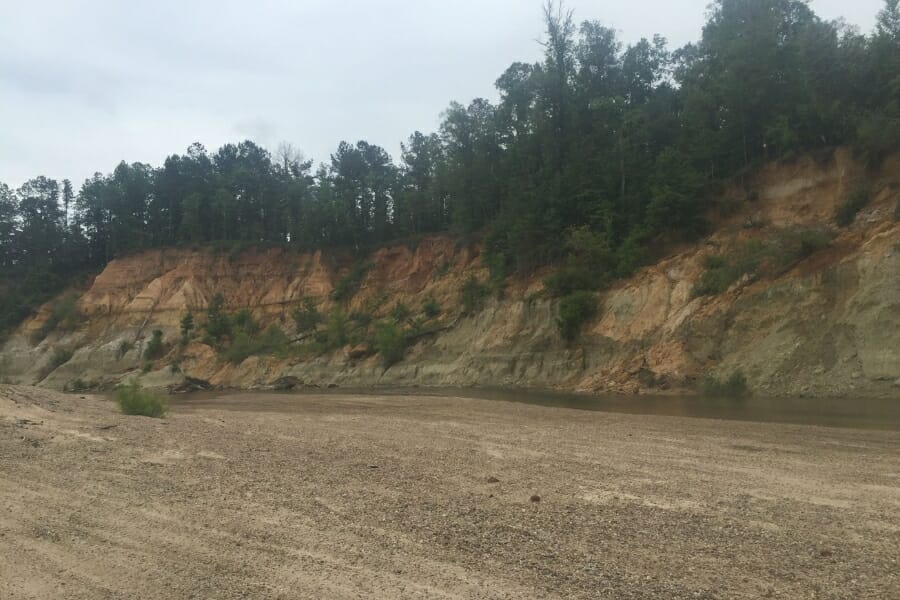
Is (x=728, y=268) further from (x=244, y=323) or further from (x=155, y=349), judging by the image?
(x=155, y=349)

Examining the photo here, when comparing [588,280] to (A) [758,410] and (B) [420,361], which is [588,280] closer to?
(B) [420,361]

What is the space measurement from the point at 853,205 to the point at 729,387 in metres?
12.4

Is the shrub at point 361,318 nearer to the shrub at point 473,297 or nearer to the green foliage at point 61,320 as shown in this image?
the shrub at point 473,297

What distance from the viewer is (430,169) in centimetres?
7812

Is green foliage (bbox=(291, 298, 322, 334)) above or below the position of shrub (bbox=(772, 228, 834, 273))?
below

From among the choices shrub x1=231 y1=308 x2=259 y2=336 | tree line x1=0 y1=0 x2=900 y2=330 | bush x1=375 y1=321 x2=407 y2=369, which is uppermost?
tree line x1=0 y1=0 x2=900 y2=330

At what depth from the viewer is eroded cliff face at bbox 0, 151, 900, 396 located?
25812 mm

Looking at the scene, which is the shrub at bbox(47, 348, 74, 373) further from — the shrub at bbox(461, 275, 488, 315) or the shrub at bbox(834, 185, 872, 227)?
the shrub at bbox(834, 185, 872, 227)

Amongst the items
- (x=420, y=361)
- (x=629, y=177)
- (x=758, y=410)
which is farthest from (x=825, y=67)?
(x=420, y=361)

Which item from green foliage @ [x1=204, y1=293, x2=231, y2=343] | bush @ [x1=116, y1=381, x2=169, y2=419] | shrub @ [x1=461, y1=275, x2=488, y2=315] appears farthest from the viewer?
green foliage @ [x1=204, y1=293, x2=231, y2=343]

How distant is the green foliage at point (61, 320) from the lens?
243 feet

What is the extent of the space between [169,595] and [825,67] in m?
44.2

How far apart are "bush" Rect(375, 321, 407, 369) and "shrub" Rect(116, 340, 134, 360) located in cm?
3303

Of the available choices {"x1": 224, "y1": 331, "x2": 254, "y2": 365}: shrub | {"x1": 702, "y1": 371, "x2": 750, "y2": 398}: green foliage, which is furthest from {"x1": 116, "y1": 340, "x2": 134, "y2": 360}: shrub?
{"x1": 702, "y1": 371, "x2": 750, "y2": 398}: green foliage
